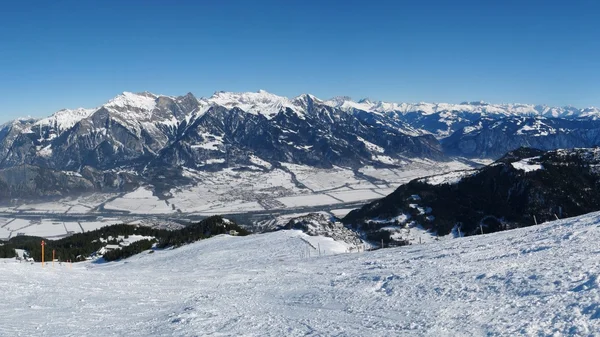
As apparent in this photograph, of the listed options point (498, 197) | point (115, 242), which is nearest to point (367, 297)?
point (115, 242)

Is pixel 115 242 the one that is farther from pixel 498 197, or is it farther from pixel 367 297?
pixel 498 197

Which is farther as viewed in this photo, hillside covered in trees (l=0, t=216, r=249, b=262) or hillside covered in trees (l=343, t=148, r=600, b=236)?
hillside covered in trees (l=343, t=148, r=600, b=236)

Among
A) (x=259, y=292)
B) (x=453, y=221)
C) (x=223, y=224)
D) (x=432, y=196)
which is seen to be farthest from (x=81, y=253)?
(x=432, y=196)

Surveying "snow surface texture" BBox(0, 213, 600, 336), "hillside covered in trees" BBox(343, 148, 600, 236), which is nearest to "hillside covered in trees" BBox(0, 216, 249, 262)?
"snow surface texture" BBox(0, 213, 600, 336)

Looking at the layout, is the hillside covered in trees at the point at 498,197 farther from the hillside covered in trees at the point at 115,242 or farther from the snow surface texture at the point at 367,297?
the snow surface texture at the point at 367,297

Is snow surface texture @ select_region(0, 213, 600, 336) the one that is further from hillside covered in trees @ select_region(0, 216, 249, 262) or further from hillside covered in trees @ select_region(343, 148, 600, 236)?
hillside covered in trees @ select_region(343, 148, 600, 236)

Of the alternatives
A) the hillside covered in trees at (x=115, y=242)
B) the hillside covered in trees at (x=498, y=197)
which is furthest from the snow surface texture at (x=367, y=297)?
the hillside covered in trees at (x=498, y=197)

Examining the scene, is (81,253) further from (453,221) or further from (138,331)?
(453,221)

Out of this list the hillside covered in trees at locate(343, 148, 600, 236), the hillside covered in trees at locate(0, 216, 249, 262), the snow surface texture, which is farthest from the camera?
the hillside covered in trees at locate(343, 148, 600, 236)

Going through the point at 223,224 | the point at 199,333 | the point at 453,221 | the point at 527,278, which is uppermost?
the point at 527,278
